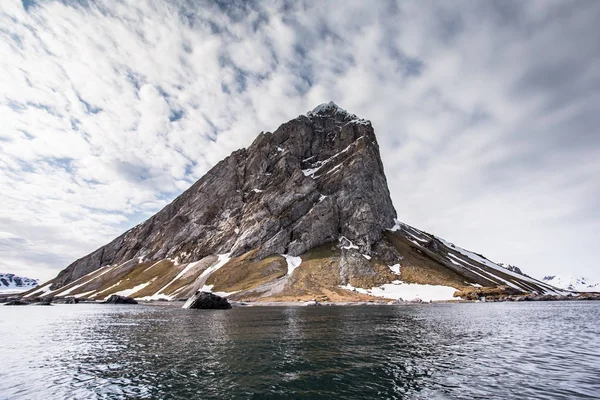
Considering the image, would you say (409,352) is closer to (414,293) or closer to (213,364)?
(213,364)

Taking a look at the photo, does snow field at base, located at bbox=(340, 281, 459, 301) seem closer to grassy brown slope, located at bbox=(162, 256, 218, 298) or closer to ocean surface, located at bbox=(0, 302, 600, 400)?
grassy brown slope, located at bbox=(162, 256, 218, 298)

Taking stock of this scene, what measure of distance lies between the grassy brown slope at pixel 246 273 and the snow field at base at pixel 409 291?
40102mm

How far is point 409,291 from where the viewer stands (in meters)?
153

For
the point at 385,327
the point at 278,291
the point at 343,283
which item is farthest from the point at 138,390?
the point at 343,283

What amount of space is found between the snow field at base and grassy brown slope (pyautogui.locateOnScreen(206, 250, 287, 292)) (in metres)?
40.1

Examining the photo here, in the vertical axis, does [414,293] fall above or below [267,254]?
below

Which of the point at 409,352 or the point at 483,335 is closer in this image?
the point at 409,352

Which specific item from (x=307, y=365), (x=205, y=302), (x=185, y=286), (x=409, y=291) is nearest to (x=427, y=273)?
(x=409, y=291)

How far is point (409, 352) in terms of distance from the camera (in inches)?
1261

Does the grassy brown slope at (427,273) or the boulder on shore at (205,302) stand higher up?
the grassy brown slope at (427,273)

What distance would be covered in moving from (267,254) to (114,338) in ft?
504

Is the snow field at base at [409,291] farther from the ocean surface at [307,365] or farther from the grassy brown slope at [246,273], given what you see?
the ocean surface at [307,365]

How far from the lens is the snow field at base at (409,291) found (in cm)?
14388

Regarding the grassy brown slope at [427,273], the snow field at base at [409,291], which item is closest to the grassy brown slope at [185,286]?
the snow field at base at [409,291]
